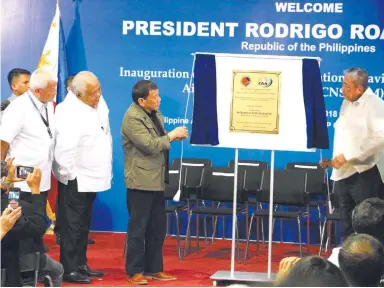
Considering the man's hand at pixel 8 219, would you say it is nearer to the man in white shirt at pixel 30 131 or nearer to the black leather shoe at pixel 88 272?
the man in white shirt at pixel 30 131

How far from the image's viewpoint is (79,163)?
645 centimetres

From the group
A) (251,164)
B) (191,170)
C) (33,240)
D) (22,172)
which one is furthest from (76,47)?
(33,240)

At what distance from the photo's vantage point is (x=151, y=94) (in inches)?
252

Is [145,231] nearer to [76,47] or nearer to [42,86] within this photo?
[42,86]

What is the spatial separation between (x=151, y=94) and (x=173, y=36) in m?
2.74

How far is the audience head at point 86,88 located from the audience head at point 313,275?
4111mm

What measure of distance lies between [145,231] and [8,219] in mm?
2388

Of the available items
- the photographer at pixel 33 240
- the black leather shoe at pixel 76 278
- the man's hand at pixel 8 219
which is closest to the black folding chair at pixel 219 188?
the black leather shoe at pixel 76 278

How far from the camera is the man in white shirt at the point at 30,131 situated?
5883 millimetres

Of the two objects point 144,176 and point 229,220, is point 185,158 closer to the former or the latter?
point 229,220

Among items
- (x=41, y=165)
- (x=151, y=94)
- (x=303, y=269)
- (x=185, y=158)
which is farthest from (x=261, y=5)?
(x=303, y=269)

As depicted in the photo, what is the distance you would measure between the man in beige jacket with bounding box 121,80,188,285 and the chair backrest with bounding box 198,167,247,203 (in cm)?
157

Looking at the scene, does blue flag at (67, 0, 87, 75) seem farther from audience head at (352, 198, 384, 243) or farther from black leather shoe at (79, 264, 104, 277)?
audience head at (352, 198, 384, 243)

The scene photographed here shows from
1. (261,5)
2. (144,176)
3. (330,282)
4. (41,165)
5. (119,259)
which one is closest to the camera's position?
(330,282)
